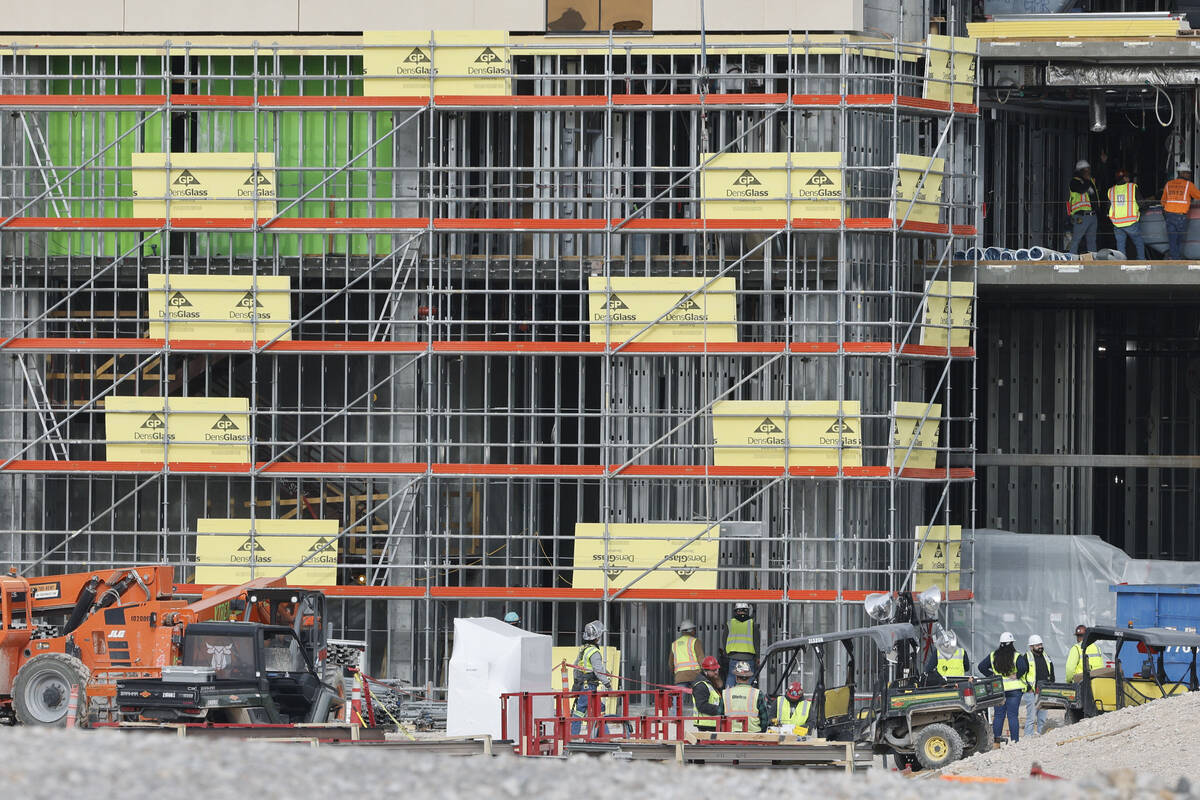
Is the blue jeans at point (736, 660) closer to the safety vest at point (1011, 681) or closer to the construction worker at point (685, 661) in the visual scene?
the construction worker at point (685, 661)

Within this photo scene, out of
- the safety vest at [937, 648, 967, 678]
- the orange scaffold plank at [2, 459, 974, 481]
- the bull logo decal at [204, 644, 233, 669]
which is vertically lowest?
the safety vest at [937, 648, 967, 678]

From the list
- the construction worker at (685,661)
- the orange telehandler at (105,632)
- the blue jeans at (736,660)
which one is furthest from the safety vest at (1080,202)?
the orange telehandler at (105,632)

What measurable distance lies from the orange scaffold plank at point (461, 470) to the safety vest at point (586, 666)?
10.3ft

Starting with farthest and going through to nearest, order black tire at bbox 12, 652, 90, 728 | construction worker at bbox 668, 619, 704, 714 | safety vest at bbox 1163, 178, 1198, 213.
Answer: safety vest at bbox 1163, 178, 1198, 213 < construction worker at bbox 668, 619, 704, 714 < black tire at bbox 12, 652, 90, 728

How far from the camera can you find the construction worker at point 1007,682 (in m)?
21.8

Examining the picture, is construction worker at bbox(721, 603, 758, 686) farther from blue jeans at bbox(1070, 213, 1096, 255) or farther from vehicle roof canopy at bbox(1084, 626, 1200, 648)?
blue jeans at bbox(1070, 213, 1096, 255)

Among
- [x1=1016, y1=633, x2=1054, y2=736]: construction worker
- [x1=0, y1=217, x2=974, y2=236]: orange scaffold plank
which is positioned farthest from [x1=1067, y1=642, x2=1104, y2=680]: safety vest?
[x1=0, y1=217, x2=974, y2=236]: orange scaffold plank

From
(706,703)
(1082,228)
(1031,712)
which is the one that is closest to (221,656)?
(706,703)

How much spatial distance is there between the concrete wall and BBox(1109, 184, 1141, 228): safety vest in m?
5.48

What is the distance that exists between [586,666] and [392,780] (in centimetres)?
1151

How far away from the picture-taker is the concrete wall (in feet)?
85.5

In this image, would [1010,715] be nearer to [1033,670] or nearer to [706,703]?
[1033,670]

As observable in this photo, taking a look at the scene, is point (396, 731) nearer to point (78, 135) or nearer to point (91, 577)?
point (91, 577)

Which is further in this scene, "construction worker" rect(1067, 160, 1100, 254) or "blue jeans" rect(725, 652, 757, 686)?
"construction worker" rect(1067, 160, 1100, 254)
